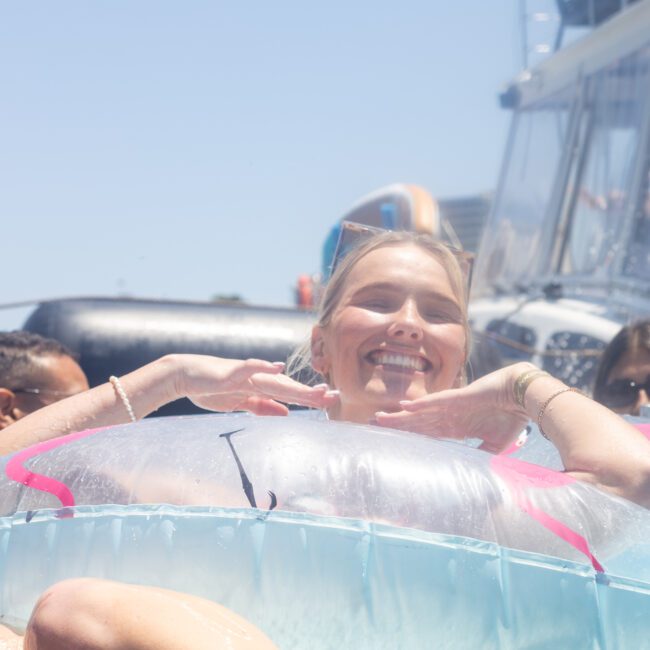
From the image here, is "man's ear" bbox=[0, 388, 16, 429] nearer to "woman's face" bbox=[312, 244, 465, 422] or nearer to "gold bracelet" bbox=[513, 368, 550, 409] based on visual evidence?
"woman's face" bbox=[312, 244, 465, 422]

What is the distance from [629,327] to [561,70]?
5.48m

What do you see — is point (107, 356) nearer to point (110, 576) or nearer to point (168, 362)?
point (168, 362)

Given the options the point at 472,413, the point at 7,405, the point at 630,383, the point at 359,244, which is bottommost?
the point at 7,405

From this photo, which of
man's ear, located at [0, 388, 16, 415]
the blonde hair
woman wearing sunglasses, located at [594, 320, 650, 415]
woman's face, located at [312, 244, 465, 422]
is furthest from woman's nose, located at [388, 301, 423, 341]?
man's ear, located at [0, 388, 16, 415]

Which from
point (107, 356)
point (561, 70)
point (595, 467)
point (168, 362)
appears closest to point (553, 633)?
point (595, 467)

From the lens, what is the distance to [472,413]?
6.79 feet

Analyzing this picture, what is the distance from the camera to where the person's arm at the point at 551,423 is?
1.70 m

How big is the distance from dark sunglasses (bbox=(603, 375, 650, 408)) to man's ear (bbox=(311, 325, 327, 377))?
1.22 metres

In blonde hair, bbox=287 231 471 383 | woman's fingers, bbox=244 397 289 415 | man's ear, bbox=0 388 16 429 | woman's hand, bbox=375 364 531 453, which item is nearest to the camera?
woman's hand, bbox=375 364 531 453

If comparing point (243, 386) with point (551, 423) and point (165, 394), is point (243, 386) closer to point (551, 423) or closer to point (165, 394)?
point (165, 394)

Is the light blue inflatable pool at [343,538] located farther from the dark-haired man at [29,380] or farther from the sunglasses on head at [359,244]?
the dark-haired man at [29,380]

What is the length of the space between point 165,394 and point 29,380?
1032 millimetres

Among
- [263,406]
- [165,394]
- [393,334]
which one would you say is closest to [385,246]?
[393,334]

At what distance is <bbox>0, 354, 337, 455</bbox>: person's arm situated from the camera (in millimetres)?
2080
